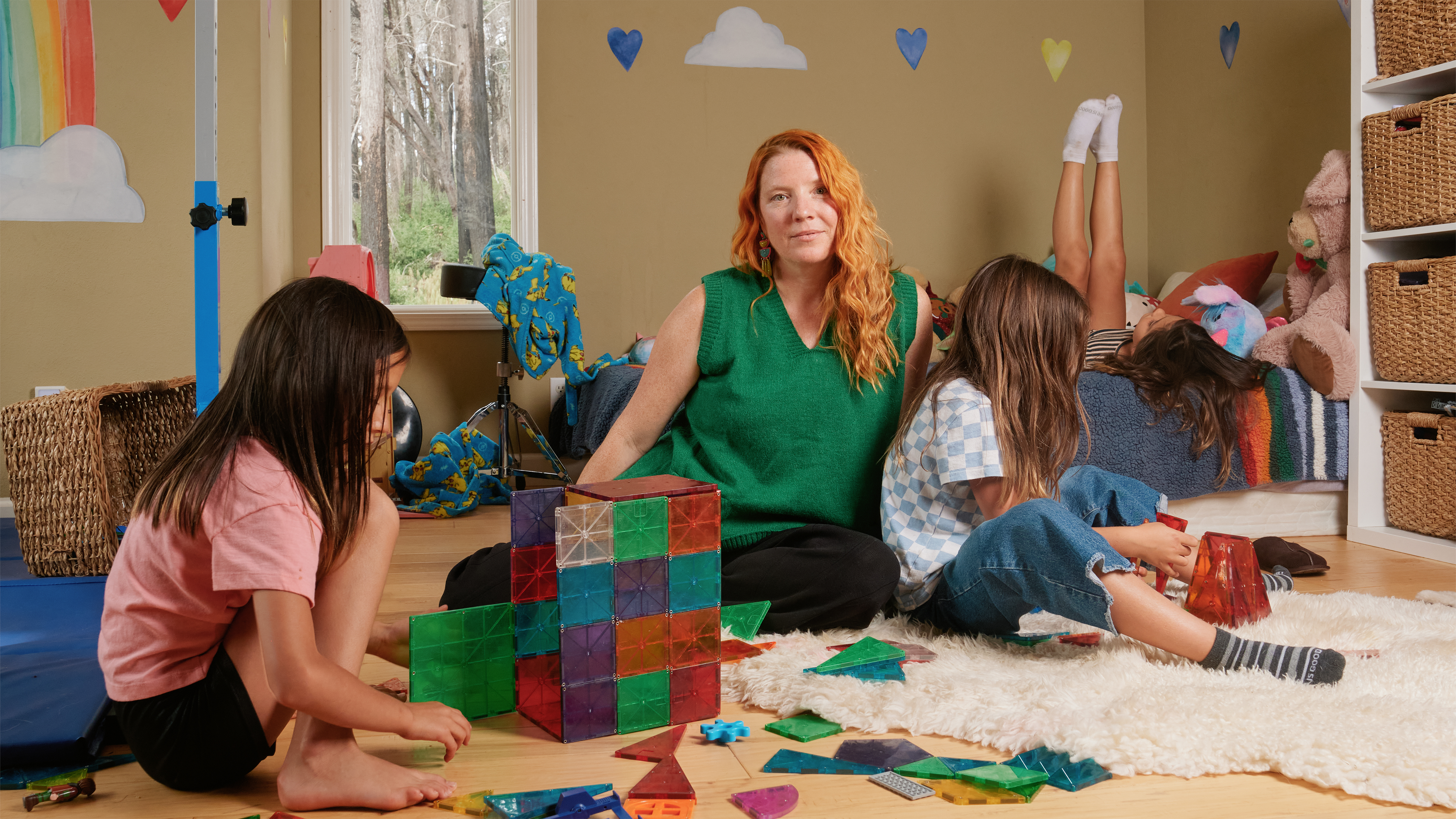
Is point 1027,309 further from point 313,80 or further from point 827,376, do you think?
point 313,80

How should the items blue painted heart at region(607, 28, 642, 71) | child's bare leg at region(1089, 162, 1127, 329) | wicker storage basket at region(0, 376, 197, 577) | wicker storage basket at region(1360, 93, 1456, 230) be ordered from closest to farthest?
wicker storage basket at region(0, 376, 197, 577) < wicker storage basket at region(1360, 93, 1456, 230) < child's bare leg at region(1089, 162, 1127, 329) < blue painted heart at region(607, 28, 642, 71)

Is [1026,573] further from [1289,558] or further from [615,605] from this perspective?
[1289,558]

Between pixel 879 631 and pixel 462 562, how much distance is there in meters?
0.66

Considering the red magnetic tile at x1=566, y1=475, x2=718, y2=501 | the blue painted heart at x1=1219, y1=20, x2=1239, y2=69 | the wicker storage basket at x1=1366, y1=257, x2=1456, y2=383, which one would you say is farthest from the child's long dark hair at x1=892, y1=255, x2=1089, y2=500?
the blue painted heart at x1=1219, y1=20, x2=1239, y2=69

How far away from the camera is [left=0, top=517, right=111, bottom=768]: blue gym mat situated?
1.01m

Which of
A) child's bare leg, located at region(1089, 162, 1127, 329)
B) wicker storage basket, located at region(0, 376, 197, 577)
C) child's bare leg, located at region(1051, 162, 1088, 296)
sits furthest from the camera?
child's bare leg, located at region(1051, 162, 1088, 296)

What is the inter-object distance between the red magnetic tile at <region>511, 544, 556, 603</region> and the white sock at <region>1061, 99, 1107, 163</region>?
2.99m

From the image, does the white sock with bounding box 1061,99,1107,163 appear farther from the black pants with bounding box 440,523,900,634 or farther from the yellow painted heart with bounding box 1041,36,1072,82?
the black pants with bounding box 440,523,900,634

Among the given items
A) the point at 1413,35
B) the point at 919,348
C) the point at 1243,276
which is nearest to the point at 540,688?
the point at 919,348

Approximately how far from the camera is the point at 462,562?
1.57m

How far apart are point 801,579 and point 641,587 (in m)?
0.42

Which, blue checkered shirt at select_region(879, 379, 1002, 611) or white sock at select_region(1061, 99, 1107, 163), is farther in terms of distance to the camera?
white sock at select_region(1061, 99, 1107, 163)

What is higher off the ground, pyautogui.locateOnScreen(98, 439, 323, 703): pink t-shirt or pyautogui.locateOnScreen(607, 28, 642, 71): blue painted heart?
pyautogui.locateOnScreen(607, 28, 642, 71): blue painted heart

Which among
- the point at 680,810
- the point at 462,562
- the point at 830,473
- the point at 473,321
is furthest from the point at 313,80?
the point at 680,810
